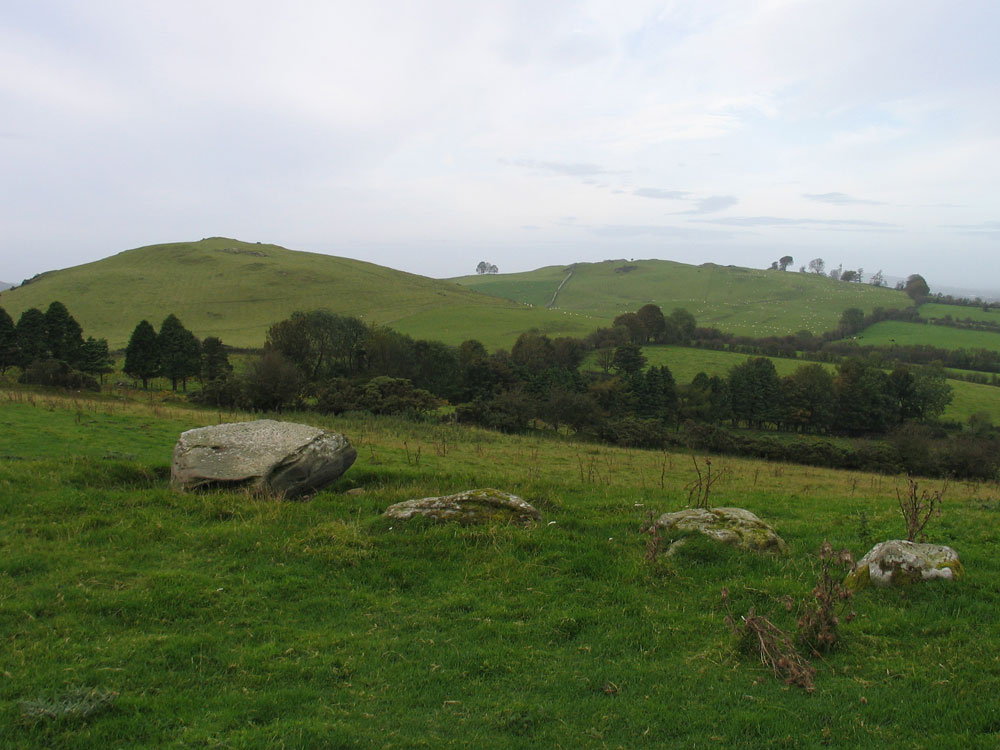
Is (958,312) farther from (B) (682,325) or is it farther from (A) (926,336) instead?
(B) (682,325)

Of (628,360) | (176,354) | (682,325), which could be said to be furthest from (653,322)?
(176,354)

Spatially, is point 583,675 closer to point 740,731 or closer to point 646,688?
point 646,688

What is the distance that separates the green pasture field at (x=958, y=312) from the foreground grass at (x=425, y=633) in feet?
504

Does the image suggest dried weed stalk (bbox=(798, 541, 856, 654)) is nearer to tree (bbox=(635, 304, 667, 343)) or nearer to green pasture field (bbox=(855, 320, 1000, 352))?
tree (bbox=(635, 304, 667, 343))

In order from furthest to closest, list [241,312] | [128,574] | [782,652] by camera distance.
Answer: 1. [241,312]
2. [128,574]
3. [782,652]

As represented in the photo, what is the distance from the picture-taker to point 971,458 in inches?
1734

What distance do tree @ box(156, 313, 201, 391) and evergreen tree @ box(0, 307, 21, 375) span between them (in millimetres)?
11142

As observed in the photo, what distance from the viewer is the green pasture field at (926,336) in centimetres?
10724

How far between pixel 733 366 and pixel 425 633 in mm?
79736

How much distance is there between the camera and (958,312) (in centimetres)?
13838

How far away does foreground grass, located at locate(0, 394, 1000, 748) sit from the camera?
5434 millimetres

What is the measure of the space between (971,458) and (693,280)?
154174 millimetres

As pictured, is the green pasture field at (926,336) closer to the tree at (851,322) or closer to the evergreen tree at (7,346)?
the tree at (851,322)

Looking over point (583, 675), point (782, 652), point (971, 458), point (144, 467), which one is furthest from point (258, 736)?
point (971, 458)
